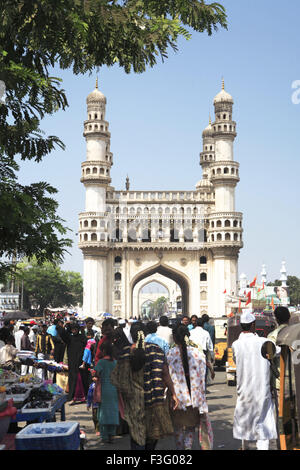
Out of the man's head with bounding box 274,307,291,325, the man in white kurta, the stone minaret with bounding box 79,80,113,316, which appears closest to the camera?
the man in white kurta

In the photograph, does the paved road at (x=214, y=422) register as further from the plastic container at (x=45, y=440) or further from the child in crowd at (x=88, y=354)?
the plastic container at (x=45, y=440)

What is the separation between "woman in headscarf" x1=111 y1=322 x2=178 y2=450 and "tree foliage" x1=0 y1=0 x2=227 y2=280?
5.53 ft

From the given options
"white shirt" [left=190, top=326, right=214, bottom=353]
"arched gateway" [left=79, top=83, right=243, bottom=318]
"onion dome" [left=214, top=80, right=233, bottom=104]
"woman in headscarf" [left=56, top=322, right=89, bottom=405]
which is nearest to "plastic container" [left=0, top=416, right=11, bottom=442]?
"woman in headscarf" [left=56, top=322, right=89, bottom=405]

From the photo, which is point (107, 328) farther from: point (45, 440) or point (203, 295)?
point (203, 295)

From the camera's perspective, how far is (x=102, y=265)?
46812mm

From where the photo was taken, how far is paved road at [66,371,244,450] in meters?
7.37

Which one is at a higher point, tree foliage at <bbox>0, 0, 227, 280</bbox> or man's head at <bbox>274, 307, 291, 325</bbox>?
tree foliage at <bbox>0, 0, 227, 280</bbox>

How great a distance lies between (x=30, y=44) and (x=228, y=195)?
4233 cm

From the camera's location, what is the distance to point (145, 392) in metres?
6.05

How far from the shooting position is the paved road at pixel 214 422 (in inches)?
290

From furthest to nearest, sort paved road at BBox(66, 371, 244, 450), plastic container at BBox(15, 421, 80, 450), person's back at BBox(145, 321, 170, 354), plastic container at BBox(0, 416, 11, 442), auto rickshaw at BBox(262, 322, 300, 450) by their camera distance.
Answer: person's back at BBox(145, 321, 170, 354), paved road at BBox(66, 371, 244, 450), auto rickshaw at BBox(262, 322, 300, 450), plastic container at BBox(0, 416, 11, 442), plastic container at BBox(15, 421, 80, 450)

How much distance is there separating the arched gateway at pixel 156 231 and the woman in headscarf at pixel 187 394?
4030 centimetres

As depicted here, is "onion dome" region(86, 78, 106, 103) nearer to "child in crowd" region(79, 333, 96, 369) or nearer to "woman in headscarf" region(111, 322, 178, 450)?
"child in crowd" region(79, 333, 96, 369)
